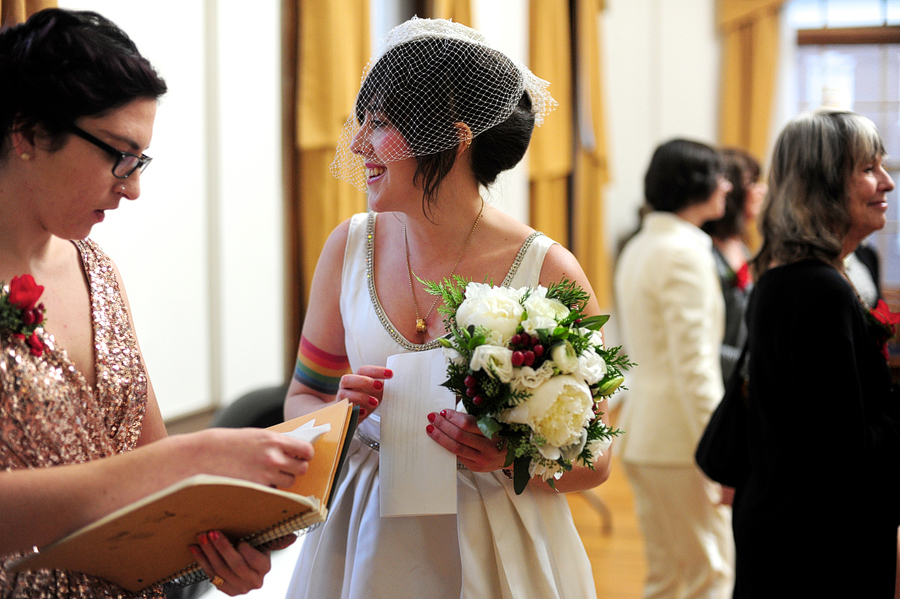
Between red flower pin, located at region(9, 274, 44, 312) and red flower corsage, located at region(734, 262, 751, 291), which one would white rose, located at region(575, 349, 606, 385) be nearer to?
red flower pin, located at region(9, 274, 44, 312)

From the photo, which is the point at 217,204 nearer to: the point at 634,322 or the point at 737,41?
the point at 634,322

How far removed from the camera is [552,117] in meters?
4.22

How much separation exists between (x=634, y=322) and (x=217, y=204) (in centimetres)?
164

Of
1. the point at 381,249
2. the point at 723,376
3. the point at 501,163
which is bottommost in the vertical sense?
the point at 723,376

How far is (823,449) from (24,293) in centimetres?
162

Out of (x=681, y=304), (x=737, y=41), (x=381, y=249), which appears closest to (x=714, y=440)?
(x=681, y=304)

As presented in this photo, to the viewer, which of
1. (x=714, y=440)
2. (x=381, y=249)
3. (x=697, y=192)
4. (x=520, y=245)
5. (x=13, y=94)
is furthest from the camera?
(x=697, y=192)

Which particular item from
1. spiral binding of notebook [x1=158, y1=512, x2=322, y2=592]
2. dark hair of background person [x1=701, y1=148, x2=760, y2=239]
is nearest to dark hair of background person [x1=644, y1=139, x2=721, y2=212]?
dark hair of background person [x1=701, y1=148, x2=760, y2=239]

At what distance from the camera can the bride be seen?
1316 millimetres

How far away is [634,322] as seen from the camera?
2941mm

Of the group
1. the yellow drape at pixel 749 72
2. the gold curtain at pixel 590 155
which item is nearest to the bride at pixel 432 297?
the gold curtain at pixel 590 155

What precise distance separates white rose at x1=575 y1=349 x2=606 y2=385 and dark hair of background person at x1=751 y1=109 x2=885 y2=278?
90cm

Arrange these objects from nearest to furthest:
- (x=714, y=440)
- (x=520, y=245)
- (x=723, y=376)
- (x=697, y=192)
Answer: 1. (x=520, y=245)
2. (x=714, y=440)
3. (x=697, y=192)
4. (x=723, y=376)

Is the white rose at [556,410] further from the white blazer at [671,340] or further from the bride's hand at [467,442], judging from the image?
the white blazer at [671,340]
